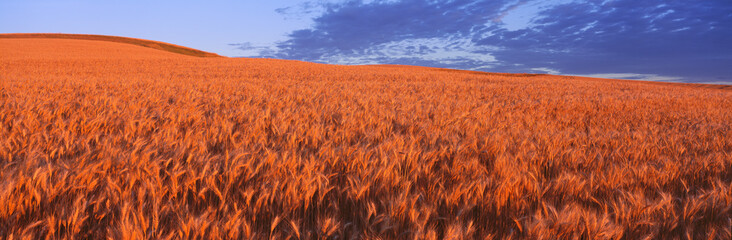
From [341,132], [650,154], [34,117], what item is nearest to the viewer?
[650,154]

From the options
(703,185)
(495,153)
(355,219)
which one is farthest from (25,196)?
(703,185)

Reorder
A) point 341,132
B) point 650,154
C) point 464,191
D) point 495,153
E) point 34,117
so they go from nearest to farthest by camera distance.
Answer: point 464,191 < point 495,153 < point 650,154 < point 341,132 < point 34,117

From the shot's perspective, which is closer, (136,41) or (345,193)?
(345,193)

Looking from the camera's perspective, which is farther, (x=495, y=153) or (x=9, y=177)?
(x=495, y=153)

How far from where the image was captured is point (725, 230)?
1.19 m

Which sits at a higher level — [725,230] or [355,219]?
[725,230]

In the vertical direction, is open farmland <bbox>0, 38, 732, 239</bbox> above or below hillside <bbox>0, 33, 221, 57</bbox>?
below

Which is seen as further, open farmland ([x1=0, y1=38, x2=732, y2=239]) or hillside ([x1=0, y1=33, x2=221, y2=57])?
hillside ([x1=0, y1=33, x2=221, y2=57])

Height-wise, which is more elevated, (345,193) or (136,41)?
(136,41)

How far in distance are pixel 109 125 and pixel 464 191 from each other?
119 inches

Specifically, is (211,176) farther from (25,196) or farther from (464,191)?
(464,191)

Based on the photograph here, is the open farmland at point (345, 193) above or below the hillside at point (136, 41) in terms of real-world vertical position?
below

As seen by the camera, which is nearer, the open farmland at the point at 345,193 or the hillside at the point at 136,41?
the open farmland at the point at 345,193

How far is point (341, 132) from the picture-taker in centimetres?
279
